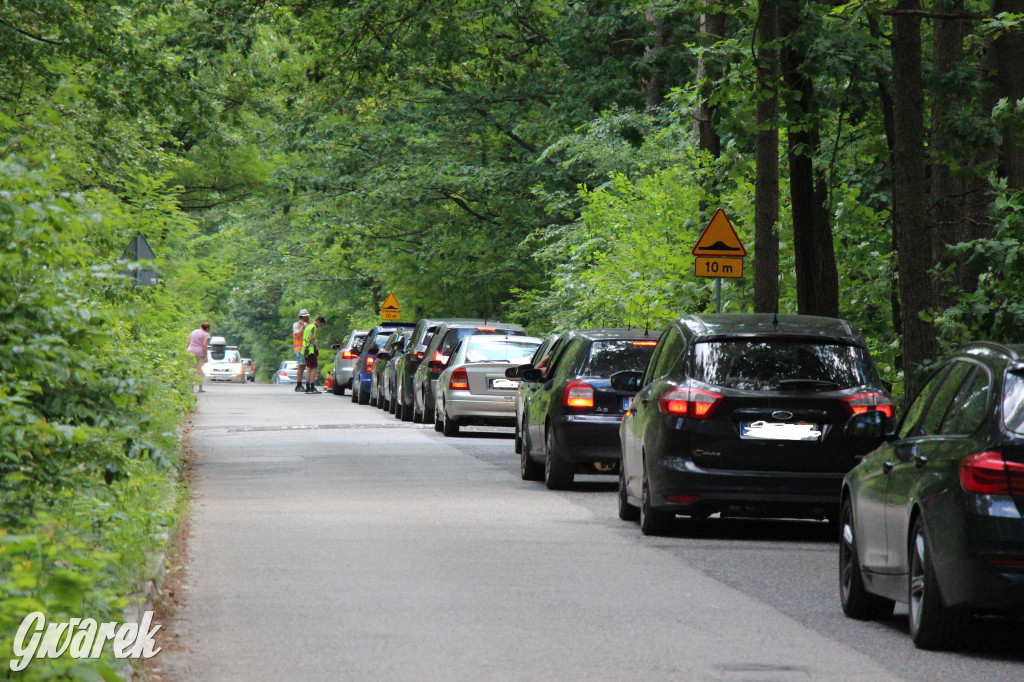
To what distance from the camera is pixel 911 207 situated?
16.7 meters

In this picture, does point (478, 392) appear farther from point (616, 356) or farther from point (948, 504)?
point (948, 504)

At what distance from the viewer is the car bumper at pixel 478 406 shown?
27.2 metres

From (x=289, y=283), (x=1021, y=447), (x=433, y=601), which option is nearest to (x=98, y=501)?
(x=433, y=601)

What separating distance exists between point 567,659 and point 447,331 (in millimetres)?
23091

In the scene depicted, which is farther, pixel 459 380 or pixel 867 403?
pixel 459 380

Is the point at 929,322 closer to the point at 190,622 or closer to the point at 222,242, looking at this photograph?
the point at 190,622

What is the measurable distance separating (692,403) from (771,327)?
0.90 m

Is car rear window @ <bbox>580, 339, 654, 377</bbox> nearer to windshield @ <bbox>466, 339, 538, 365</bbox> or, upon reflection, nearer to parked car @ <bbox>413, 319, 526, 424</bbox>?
windshield @ <bbox>466, 339, 538, 365</bbox>

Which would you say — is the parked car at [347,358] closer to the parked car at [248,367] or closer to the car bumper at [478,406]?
the car bumper at [478,406]

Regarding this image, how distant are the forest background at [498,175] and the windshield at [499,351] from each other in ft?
5.98

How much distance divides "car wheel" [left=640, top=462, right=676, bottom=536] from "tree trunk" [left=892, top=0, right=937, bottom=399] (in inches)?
157

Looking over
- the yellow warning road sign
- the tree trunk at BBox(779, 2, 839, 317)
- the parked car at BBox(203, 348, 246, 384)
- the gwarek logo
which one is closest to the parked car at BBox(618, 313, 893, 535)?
the gwarek logo

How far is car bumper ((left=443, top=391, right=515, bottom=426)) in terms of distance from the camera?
27.2 meters

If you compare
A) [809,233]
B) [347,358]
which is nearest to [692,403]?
[809,233]
